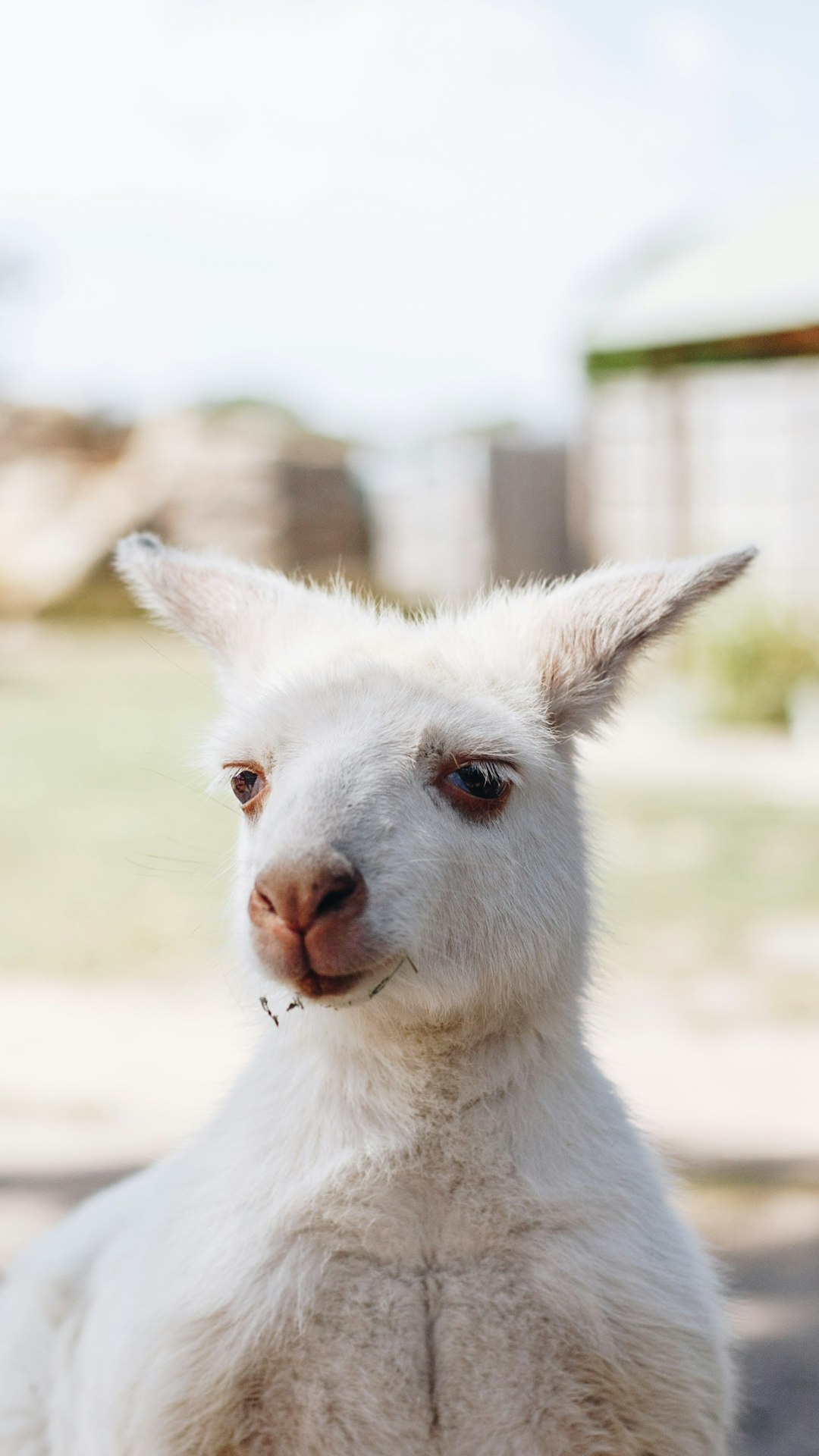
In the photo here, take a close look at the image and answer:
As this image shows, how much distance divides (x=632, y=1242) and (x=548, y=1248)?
15 centimetres

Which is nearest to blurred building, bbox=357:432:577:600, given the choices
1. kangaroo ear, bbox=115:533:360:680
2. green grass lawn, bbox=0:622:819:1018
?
green grass lawn, bbox=0:622:819:1018

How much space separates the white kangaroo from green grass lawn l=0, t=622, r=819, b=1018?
2.23 meters

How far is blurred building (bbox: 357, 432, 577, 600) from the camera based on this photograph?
16781 millimetres

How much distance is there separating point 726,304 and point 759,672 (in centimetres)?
411

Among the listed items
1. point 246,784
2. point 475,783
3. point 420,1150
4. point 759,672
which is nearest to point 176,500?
point 759,672

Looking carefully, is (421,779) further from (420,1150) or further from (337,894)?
(420,1150)

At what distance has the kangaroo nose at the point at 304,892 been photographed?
158cm

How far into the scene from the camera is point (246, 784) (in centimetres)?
196

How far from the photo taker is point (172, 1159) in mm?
2223

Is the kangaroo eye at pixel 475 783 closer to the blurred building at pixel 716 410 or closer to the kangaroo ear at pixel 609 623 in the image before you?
the kangaroo ear at pixel 609 623

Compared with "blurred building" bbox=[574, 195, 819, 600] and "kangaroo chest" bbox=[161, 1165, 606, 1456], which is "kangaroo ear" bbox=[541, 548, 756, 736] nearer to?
"kangaroo chest" bbox=[161, 1165, 606, 1456]

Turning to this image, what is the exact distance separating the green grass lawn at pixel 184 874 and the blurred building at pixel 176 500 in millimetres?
5175

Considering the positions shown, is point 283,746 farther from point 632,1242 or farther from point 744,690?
point 744,690

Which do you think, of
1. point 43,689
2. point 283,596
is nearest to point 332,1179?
point 283,596
